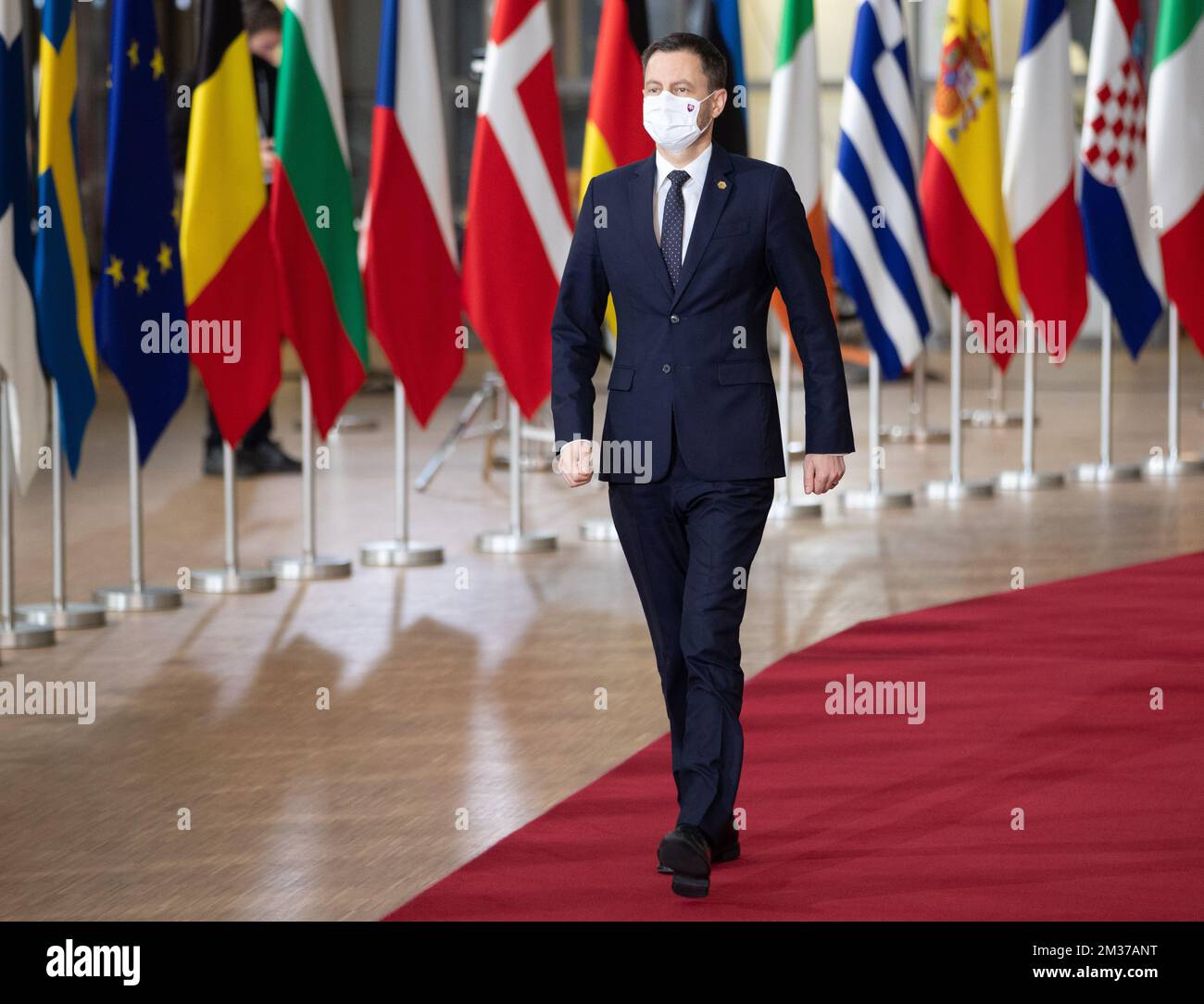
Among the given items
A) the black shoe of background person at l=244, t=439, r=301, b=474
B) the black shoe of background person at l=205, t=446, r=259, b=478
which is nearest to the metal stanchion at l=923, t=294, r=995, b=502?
the black shoe of background person at l=244, t=439, r=301, b=474

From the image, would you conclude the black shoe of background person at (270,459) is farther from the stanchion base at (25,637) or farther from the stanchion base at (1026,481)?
the stanchion base at (25,637)

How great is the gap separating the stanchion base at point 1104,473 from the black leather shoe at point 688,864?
20.9 feet

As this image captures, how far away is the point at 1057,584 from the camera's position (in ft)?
22.1

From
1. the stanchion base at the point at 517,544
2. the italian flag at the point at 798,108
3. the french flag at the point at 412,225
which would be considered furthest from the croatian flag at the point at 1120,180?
the french flag at the point at 412,225

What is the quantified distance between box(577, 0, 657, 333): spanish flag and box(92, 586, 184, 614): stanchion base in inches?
89.7

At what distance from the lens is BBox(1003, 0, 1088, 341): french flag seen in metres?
8.85

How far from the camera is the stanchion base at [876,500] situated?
8844 millimetres

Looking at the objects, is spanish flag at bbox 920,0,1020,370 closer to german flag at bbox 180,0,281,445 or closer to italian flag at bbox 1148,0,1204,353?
italian flag at bbox 1148,0,1204,353

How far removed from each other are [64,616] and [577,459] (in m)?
3.29

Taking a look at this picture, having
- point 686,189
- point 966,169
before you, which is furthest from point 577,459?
point 966,169

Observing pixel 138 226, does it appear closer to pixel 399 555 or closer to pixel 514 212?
pixel 514 212

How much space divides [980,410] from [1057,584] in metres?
6.81

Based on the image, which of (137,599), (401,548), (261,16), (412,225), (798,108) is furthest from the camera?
(261,16)

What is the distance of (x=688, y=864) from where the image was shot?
3.46 meters
